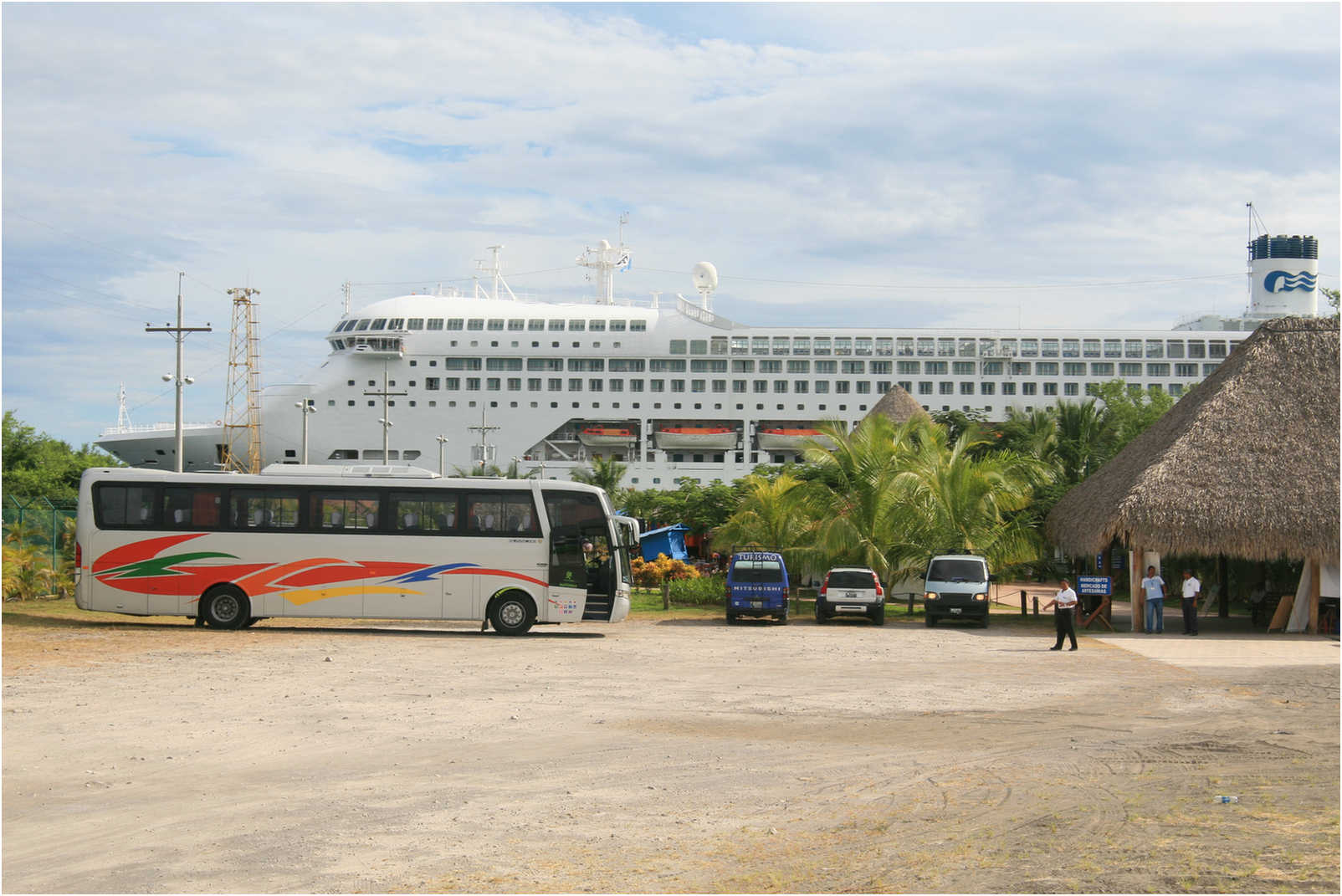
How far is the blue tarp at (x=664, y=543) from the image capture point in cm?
3984

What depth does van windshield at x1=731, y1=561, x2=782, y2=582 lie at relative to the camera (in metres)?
24.2

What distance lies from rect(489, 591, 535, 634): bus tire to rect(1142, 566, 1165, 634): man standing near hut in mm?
11677

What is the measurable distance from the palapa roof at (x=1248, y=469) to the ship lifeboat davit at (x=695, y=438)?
3786cm

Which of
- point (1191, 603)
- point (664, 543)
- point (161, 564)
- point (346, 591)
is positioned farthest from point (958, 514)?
point (161, 564)

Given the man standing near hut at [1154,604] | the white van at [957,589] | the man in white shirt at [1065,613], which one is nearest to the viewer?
the man in white shirt at [1065,613]

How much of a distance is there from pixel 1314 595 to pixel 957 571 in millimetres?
6607

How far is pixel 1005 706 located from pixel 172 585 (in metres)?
13.8

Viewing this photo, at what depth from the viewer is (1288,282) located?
2579 inches

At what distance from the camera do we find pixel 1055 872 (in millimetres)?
6336

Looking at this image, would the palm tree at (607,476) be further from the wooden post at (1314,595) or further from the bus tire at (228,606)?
the wooden post at (1314,595)

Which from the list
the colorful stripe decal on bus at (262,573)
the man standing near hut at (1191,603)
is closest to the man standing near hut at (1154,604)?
the man standing near hut at (1191,603)

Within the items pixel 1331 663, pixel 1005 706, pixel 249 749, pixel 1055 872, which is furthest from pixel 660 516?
pixel 1055 872

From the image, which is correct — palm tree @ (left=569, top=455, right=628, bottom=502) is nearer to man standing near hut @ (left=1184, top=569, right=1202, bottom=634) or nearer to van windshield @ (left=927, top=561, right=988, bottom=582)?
van windshield @ (left=927, top=561, right=988, bottom=582)

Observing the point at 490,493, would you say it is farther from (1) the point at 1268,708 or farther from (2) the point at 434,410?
(2) the point at 434,410
